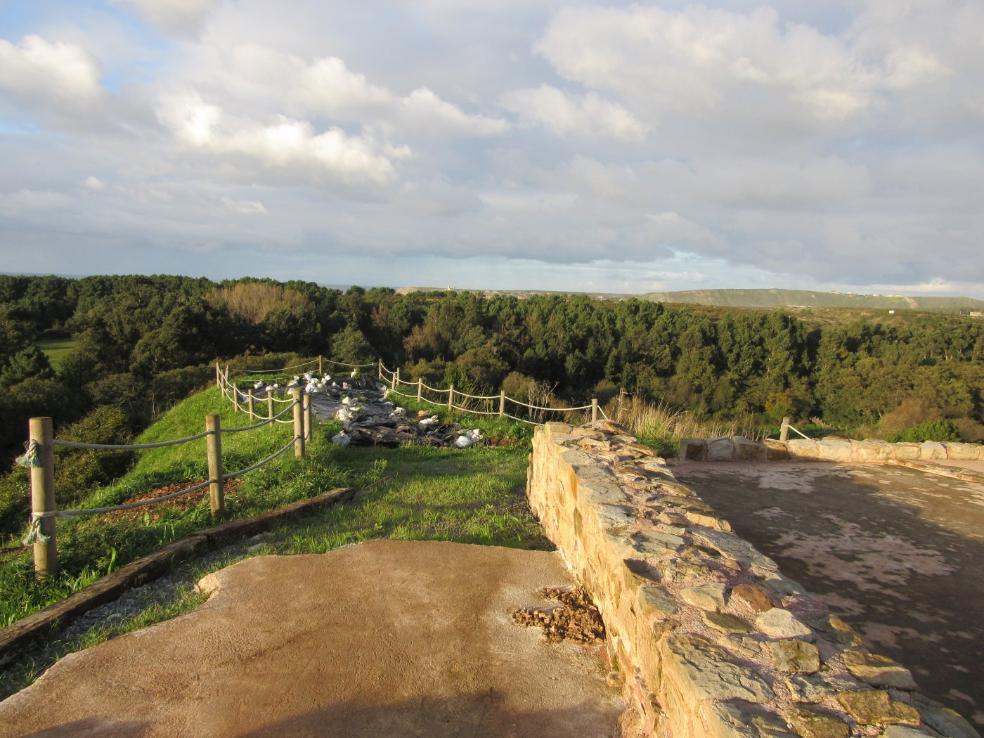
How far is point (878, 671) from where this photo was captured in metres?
2.34

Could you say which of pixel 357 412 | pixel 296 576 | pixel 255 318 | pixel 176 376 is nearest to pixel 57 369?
pixel 176 376

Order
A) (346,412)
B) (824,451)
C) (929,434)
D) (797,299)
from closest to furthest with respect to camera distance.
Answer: (824,451), (346,412), (929,434), (797,299)

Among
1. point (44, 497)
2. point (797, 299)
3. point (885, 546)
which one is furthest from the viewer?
point (797, 299)

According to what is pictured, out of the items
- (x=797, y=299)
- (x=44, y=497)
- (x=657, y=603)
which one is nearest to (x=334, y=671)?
(x=657, y=603)

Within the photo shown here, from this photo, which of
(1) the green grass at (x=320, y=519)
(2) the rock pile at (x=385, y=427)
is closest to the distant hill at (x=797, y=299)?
(2) the rock pile at (x=385, y=427)

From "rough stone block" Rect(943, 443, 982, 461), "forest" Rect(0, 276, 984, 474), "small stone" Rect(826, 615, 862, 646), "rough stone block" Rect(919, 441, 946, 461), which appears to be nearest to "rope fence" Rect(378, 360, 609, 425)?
"rough stone block" Rect(919, 441, 946, 461)

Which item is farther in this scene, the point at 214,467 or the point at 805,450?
the point at 805,450

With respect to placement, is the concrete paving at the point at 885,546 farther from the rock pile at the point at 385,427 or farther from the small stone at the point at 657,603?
the rock pile at the point at 385,427

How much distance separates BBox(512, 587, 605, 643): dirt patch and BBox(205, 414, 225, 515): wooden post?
11.5 ft

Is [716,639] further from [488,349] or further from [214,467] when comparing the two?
[488,349]

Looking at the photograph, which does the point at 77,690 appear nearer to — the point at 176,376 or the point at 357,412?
the point at 357,412

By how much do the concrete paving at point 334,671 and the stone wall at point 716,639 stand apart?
359 mm

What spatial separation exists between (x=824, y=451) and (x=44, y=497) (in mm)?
8994

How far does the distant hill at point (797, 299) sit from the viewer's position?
9181cm
